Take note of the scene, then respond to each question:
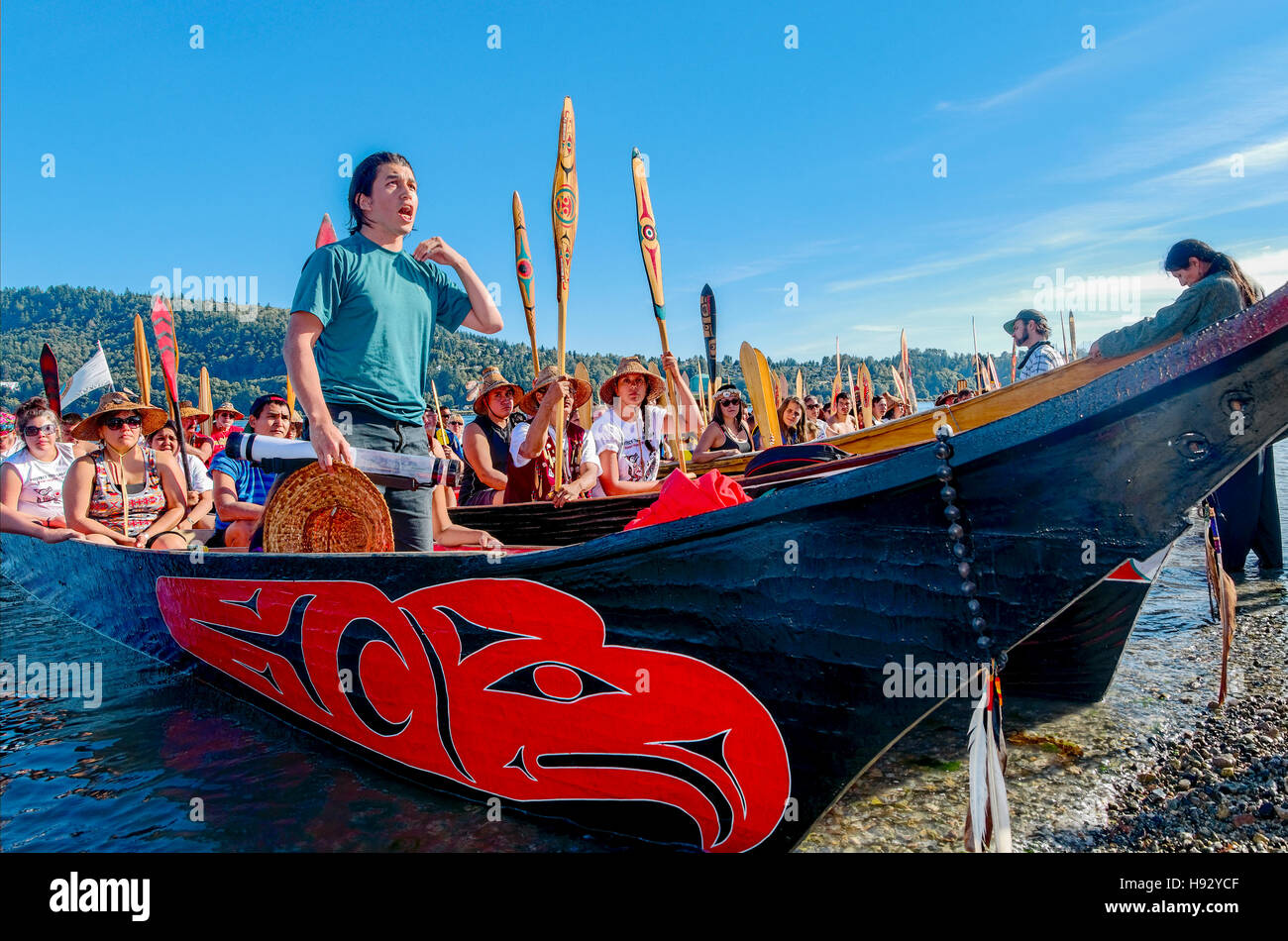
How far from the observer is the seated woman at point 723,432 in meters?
7.13

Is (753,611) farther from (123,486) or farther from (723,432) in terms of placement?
(123,486)

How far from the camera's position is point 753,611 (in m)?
2.11

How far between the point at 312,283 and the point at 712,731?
2.07 meters

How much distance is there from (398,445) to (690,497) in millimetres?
1276

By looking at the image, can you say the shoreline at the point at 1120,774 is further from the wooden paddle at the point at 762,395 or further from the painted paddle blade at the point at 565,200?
the wooden paddle at the point at 762,395

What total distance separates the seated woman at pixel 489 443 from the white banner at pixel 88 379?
3.15m

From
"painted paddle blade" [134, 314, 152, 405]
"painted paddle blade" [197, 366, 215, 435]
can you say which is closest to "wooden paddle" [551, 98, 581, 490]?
"painted paddle blade" [134, 314, 152, 405]

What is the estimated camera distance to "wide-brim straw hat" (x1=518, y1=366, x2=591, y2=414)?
5.32 m

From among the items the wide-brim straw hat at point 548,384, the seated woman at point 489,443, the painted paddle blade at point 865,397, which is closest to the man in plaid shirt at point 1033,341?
the wide-brim straw hat at point 548,384

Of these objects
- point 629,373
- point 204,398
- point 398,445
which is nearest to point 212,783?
point 398,445

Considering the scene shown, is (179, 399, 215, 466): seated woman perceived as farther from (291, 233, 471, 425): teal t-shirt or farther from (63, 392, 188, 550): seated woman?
(291, 233, 471, 425): teal t-shirt
